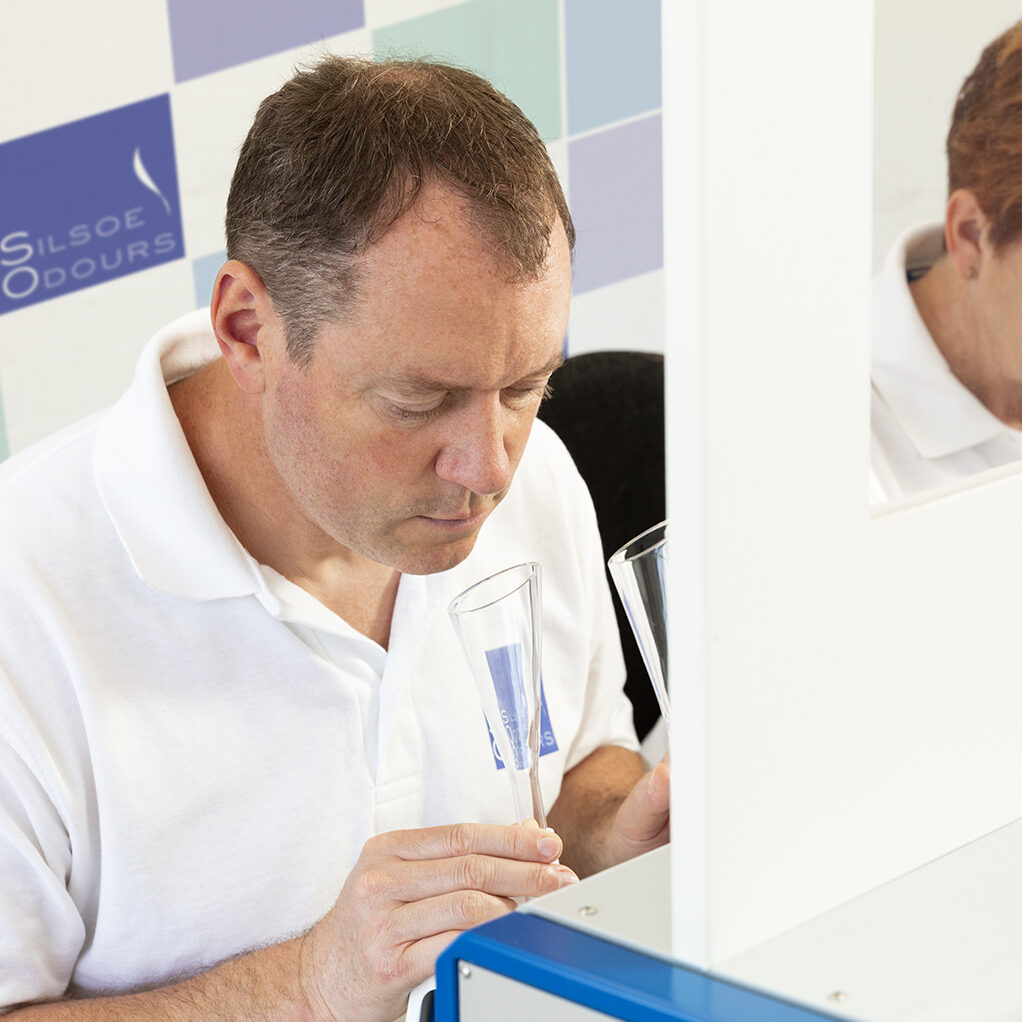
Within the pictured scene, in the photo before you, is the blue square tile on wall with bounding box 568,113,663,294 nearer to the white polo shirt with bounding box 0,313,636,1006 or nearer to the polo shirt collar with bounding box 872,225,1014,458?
the white polo shirt with bounding box 0,313,636,1006

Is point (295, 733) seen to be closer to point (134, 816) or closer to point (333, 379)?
point (134, 816)

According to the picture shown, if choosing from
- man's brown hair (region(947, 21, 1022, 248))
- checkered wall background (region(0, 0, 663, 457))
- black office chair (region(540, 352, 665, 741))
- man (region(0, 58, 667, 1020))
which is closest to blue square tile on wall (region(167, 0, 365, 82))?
checkered wall background (region(0, 0, 663, 457))

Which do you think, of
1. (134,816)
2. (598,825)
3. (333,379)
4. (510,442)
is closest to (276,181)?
(333,379)

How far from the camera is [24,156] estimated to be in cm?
216

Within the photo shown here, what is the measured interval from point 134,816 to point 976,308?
2.67 feet

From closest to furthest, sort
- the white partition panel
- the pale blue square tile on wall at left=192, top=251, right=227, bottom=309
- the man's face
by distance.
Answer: the white partition panel → the man's face → the pale blue square tile on wall at left=192, top=251, right=227, bottom=309

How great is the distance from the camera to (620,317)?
2971mm

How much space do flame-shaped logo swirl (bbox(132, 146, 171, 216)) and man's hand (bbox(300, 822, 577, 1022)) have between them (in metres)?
1.65

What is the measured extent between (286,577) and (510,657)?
1.62 ft

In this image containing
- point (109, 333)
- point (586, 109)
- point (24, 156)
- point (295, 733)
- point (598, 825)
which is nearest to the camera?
point (295, 733)

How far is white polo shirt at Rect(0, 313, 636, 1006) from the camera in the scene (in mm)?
1105

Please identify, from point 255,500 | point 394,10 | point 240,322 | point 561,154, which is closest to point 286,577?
point 255,500

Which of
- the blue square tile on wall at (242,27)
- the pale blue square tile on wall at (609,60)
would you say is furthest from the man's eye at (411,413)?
the pale blue square tile on wall at (609,60)

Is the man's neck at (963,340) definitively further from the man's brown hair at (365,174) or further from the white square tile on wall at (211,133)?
the white square tile on wall at (211,133)
